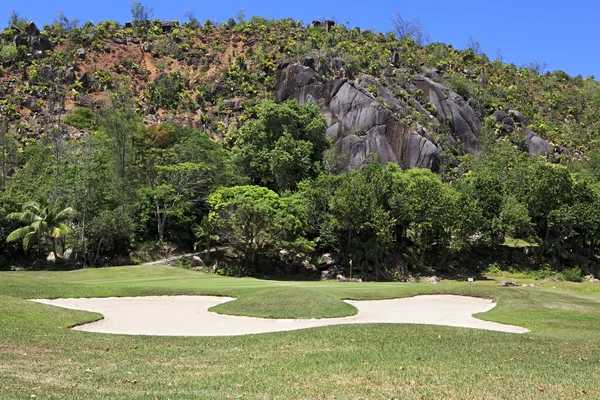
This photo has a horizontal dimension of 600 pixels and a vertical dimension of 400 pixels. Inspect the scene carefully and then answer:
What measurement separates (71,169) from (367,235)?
3141cm

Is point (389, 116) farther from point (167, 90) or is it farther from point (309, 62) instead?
point (167, 90)

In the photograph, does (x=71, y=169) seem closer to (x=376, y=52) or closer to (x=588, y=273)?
(x=588, y=273)

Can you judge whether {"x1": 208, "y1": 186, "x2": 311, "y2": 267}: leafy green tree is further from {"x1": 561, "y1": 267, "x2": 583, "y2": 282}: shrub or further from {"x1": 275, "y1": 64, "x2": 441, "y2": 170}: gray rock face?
{"x1": 275, "y1": 64, "x2": 441, "y2": 170}: gray rock face

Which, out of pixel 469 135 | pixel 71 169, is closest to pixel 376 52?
pixel 469 135

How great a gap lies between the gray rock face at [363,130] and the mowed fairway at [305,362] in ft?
205

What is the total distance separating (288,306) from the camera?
23.0 m

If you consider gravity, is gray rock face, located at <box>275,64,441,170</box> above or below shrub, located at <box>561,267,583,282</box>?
above

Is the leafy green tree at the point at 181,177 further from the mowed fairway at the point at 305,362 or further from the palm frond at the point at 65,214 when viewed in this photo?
the mowed fairway at the point at 305,362

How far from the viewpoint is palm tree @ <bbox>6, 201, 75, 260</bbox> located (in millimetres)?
46219

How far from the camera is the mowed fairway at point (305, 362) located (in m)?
9.58

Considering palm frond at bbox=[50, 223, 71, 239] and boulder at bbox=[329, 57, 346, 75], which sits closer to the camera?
palm frond at bbox=[50, 223, 71, 239]

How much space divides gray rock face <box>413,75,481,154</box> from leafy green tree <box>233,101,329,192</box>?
149 ft

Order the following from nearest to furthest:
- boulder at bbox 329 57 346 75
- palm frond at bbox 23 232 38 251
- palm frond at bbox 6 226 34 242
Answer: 1. palm frond at bbox 6 226 34 242
2. palm frond at bbox 23 232 38 251
3. boulder at bbox 329 57 346 75

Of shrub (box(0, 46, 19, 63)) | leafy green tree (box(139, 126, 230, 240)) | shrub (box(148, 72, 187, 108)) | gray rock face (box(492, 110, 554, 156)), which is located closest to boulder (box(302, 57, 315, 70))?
shrub (box(148, 72, 187, 108))
